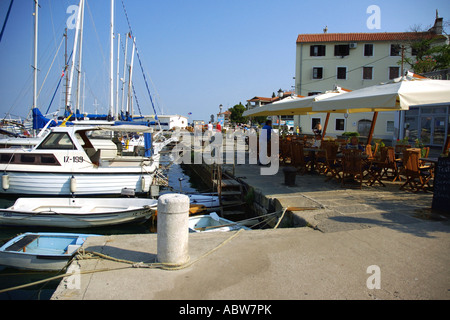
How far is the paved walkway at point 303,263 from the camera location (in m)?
3.33

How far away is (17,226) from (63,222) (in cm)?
131

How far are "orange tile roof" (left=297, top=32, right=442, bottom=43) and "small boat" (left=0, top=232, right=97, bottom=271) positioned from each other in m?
35.2

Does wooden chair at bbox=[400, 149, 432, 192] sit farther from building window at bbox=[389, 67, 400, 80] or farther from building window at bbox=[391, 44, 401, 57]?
building window at bbox=[391, 44, 401, 57]

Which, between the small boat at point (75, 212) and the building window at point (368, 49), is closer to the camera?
the small boat at point (75, 212)

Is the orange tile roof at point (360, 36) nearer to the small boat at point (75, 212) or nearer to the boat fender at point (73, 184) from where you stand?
the boat fender at point (73, 184)

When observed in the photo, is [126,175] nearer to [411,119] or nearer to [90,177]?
[90,177]

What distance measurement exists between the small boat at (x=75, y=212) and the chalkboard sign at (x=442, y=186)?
21.3 ft

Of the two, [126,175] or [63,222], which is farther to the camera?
[126,175]

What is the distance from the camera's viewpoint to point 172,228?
382 centimetres

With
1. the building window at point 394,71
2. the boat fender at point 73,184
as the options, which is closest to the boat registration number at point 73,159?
the boat fender at point 73,184

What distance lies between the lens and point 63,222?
8.09m

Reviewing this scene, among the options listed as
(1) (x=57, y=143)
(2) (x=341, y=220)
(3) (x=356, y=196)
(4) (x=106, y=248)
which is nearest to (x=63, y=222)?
(1) (x=57, y=143)

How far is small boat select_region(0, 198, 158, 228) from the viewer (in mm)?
7973

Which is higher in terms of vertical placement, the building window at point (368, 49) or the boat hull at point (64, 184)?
the building window at point (368, 49)
